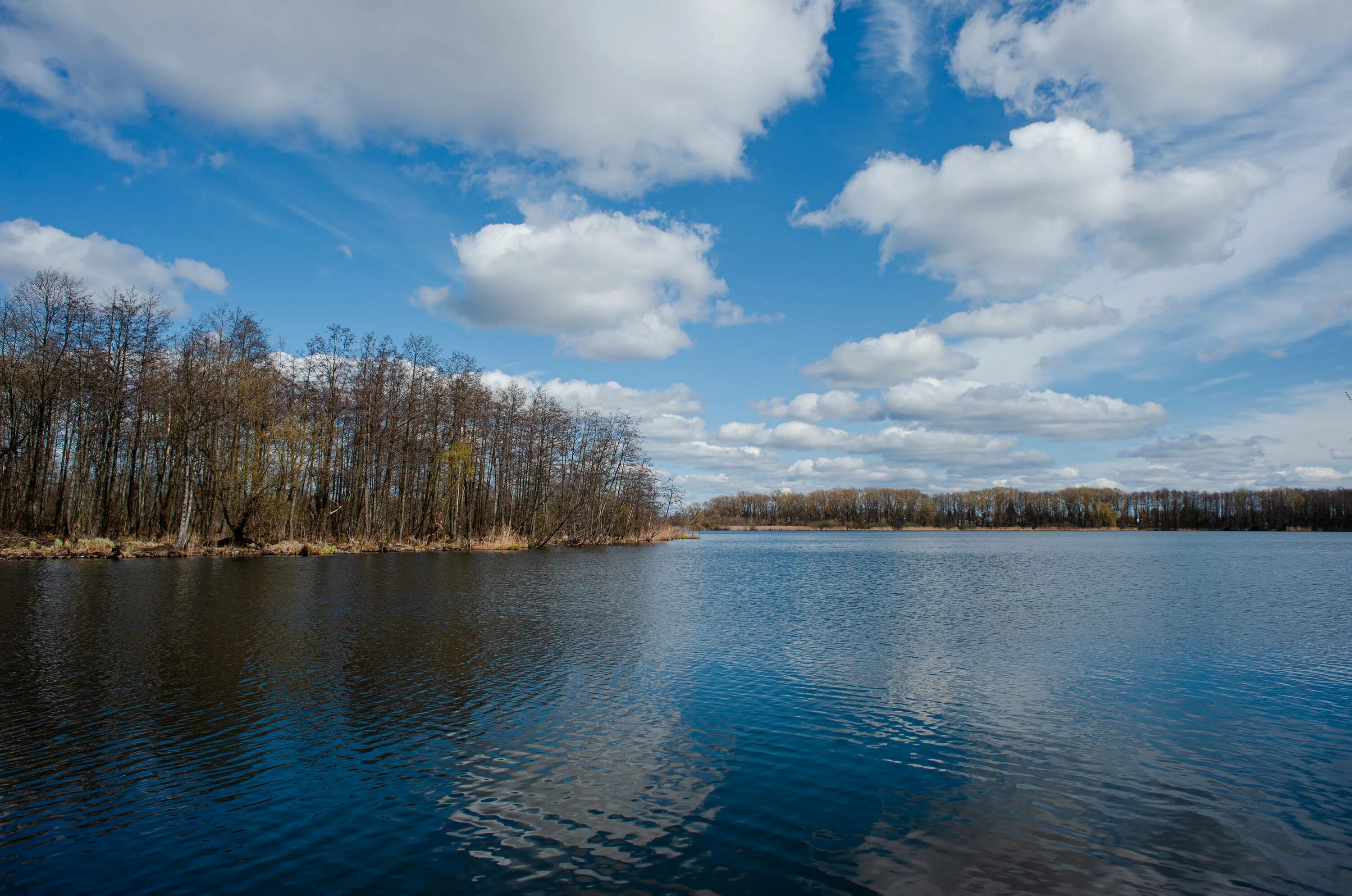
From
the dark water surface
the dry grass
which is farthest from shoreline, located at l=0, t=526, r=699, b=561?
the dark water surface

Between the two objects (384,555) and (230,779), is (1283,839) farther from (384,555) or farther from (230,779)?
(384,555)

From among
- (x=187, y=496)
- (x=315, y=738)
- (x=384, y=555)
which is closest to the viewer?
(x=315, y=738)

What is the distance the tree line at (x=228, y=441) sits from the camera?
38.8m

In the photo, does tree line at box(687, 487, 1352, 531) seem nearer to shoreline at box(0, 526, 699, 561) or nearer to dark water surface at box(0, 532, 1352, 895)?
shoreline at box(0, 526, 699, 561)

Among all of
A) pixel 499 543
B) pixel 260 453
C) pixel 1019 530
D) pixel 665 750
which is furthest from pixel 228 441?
pixel 1019 530

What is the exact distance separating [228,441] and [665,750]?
43.9 m

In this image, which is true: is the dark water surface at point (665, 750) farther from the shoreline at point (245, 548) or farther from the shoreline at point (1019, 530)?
the shoreline at point (1019, 530)

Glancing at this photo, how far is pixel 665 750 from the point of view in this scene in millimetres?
9352

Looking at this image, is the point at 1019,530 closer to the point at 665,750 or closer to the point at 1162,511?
the point at 1162,511

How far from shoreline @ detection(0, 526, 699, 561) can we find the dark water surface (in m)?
16.6

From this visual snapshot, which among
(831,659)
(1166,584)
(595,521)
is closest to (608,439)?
(595,521)

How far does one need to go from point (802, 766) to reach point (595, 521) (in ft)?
203

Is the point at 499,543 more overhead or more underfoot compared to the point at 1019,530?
more underfoot

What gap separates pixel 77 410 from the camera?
39719 mm
